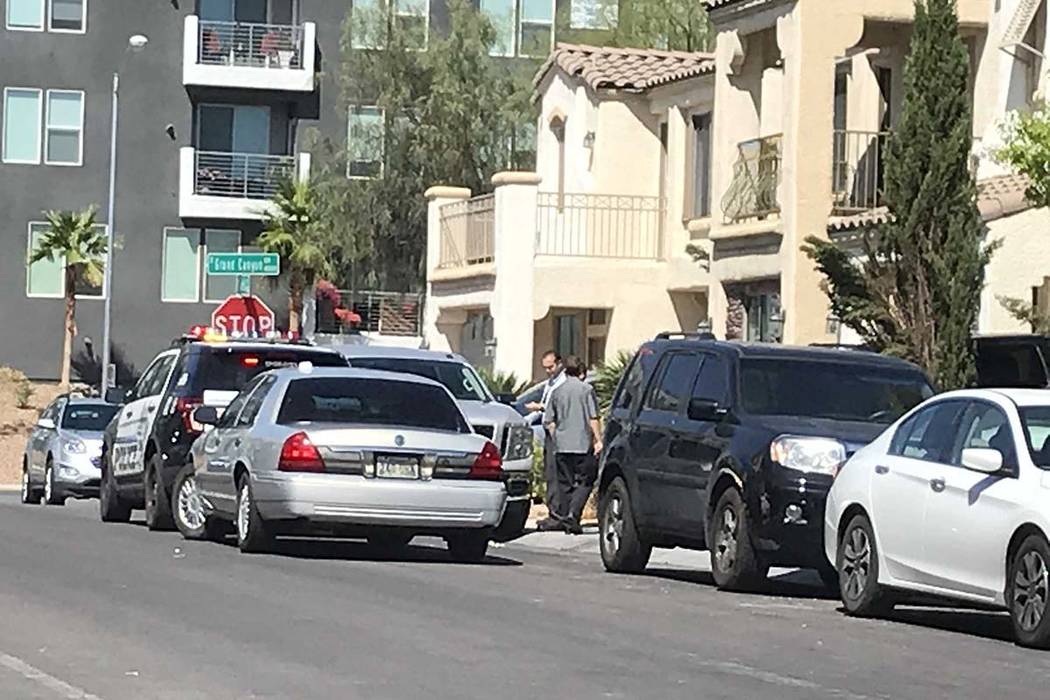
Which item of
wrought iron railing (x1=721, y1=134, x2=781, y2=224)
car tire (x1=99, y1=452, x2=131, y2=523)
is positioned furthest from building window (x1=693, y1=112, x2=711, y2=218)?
car tire (x1=99, y1=452, x2=131, y2=523)

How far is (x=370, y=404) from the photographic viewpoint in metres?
20.3

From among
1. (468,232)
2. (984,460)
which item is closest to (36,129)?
(468,232)

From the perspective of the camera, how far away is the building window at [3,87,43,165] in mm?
58344

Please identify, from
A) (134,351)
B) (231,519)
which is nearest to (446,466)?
(231,519)

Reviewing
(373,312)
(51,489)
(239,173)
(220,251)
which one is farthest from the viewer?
(220,251)

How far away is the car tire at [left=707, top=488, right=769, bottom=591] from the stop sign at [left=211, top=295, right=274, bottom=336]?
1798 cm

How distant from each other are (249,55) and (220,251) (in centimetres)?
475

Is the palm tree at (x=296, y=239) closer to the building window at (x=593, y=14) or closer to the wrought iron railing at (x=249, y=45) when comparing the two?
the wrought iron railing at (x=249, y=45)

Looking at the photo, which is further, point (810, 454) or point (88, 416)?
point (88, 416)

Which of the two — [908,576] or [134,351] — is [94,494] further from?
[134,351]

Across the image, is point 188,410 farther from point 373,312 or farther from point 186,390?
point 373,312

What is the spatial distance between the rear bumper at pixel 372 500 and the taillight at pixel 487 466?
8 centimetres

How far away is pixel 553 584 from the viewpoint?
18188 millimetres

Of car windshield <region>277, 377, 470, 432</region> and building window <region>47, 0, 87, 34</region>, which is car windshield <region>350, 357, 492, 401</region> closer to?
car windshield <region>277, 377, 470, 432</region>
